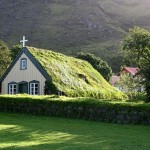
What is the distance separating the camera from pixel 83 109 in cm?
2825

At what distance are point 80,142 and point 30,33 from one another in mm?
146599

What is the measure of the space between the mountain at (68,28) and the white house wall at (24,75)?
77.7 meters

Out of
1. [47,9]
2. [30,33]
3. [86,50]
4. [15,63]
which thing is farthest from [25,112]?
[47,9]

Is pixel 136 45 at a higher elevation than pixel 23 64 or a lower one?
higher

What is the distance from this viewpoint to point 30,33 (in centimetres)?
16112

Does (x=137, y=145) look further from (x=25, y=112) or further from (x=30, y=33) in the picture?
(x=30, y=33)

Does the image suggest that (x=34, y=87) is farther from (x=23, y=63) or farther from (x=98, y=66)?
(x=98, y=66)

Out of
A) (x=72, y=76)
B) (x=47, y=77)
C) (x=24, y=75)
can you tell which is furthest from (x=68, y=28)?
(x=47, y=77)

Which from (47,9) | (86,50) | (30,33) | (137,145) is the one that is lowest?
(137,145)

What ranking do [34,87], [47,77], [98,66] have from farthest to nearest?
[98,66]
[34,87]
[47,77]

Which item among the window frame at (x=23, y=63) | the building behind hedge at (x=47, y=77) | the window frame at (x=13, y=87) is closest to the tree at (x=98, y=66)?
the building behind hedge at (x=47, y=77)

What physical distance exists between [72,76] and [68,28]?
12453 centimetres

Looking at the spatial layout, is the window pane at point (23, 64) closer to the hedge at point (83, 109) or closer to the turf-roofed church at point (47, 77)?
the turf-roofed church at point (47, 77)

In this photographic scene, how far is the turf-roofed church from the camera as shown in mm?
40812
